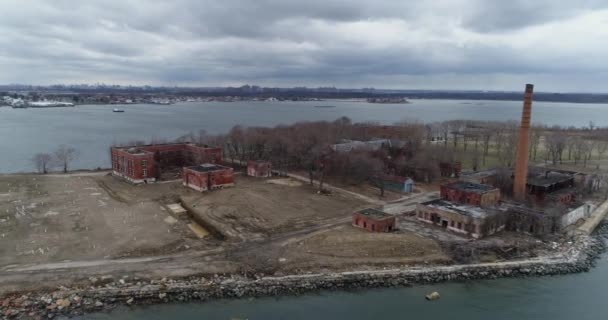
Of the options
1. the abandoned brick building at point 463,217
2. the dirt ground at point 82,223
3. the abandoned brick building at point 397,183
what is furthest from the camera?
the abandoned brick building at point 397,183

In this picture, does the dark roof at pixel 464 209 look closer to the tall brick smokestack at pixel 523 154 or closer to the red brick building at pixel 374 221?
the red brick building at pixel 374 221

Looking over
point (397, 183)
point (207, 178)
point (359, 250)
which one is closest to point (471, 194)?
point (397, 183)

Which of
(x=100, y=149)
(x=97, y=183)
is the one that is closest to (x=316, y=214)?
(x=97, y=183)

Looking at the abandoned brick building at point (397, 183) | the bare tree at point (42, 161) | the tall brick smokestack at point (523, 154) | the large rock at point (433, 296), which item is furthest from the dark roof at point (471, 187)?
the bare tree at point (42, 161)

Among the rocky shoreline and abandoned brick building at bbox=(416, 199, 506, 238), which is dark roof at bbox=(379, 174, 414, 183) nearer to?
abandoned brick building at bbox=(416, 199, 506, 238)

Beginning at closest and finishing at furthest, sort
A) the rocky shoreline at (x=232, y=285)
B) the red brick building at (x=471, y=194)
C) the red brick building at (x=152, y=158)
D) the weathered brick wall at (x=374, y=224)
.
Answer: the rocky shoreline at (x=232, y=285) < the weathered brick wall at (x=374, y=224) < the red brick building at (x=471, y=194) < the red brick building at (x=152, y=158)

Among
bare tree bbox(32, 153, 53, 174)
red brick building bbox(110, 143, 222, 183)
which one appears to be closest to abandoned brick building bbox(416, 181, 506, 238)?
red brick building bbox(110, 143, 222, 183)

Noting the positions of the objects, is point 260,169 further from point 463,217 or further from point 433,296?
point 433,296

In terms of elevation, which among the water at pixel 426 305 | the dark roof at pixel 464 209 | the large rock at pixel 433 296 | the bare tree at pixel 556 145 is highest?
the bare tree at pixel 556 145
